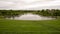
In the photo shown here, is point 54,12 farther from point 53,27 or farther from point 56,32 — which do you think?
point 56,32

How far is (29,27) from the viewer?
3.37m

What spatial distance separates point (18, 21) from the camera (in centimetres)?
363

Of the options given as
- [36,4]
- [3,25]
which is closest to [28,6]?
[36,4]

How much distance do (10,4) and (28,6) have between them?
0.63 metres

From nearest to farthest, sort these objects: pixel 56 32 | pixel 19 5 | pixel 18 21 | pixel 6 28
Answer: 1. pixel 56 32
2. pixel 6 28
3. pixel 18 21
4. pixel 19 5

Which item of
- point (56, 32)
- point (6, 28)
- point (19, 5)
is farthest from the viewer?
point (19, 5)

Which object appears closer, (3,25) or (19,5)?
(3,25)

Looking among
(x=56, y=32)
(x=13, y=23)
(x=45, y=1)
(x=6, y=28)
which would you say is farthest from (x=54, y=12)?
(x=6, y=28)

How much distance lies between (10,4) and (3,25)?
2.71ft

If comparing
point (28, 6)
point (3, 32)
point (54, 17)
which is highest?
point (28, 6)

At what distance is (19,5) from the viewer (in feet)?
12.7

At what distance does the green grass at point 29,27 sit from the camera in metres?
3.14

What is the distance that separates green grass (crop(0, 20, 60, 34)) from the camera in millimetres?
3136

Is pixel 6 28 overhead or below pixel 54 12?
below
